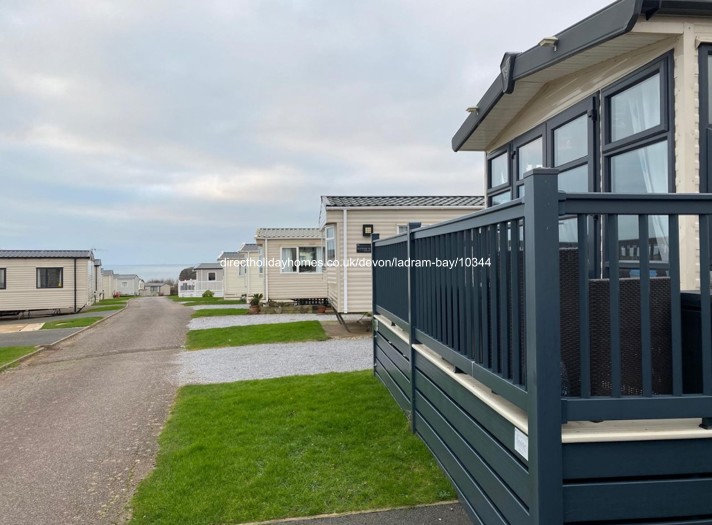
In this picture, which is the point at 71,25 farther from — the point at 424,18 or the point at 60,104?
the point at 424,18

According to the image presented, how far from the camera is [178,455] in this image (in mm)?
4254

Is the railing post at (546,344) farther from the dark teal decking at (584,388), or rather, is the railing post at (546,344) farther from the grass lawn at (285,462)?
the grass lawn at (285,462)

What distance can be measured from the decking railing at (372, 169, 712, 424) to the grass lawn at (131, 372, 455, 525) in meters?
1.30

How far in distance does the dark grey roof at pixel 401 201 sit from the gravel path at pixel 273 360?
3.80m

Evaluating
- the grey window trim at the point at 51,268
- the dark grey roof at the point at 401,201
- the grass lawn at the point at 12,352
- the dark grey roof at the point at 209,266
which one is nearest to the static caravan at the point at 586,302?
the dark grey roof at the point at 401,201

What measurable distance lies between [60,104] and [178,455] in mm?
14357

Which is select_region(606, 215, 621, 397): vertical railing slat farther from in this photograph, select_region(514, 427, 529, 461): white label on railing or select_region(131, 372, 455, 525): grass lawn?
select_region(131, 372, 455, 525): grass lawn

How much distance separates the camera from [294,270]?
20.0 m

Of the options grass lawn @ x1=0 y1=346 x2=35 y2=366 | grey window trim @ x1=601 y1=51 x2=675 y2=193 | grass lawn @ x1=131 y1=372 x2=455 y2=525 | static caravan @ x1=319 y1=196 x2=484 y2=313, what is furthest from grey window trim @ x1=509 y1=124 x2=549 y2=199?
grass lawn @ x1=0 y1=346 x2=35 y2=366

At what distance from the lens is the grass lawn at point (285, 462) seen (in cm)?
329

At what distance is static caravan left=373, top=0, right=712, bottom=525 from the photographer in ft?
6.26

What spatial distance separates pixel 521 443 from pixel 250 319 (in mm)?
15823

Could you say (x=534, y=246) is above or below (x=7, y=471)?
above

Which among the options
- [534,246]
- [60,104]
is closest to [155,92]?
[60,104]
